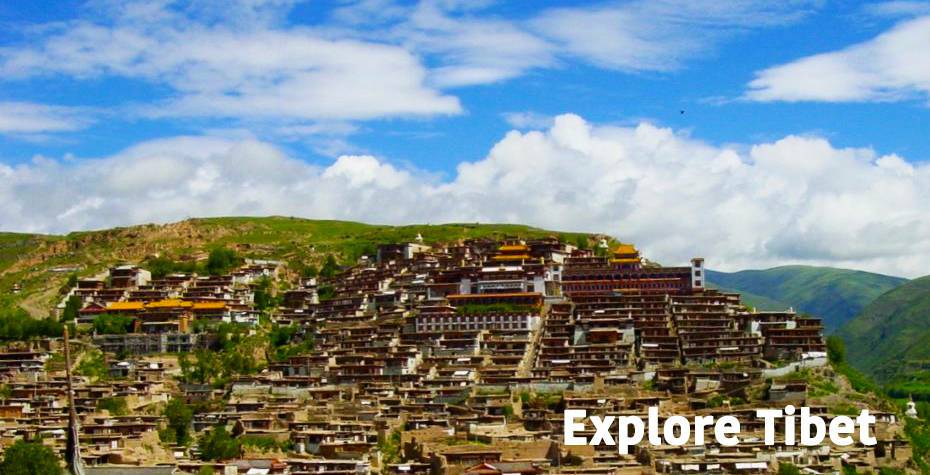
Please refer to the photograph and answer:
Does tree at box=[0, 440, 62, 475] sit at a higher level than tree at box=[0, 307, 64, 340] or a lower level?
lower

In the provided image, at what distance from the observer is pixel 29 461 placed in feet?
126

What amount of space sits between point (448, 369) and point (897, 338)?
100 m

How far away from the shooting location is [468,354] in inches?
2392

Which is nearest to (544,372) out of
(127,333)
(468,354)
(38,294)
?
(468,354)

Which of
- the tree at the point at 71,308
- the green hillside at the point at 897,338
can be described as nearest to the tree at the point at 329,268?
the tree at the point at 71,308

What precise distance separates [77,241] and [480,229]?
33.2m

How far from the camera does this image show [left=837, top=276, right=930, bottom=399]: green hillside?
109 metres

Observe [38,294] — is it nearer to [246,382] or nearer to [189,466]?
[246,382]

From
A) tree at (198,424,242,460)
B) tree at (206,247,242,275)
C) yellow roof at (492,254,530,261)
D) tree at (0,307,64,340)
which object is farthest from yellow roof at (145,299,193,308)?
tree at (198,424,242,460)

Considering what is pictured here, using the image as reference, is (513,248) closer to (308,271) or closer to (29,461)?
(308,271)

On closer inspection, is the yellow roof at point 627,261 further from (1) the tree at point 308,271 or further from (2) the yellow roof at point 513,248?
(1) the tree at point 308,271

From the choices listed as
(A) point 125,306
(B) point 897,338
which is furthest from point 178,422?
(B) point 897,338

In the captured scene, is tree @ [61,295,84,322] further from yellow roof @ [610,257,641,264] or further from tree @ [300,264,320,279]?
yellow roof @ [610,257,641,264]

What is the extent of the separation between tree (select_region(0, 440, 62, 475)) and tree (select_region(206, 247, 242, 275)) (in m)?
45.5
